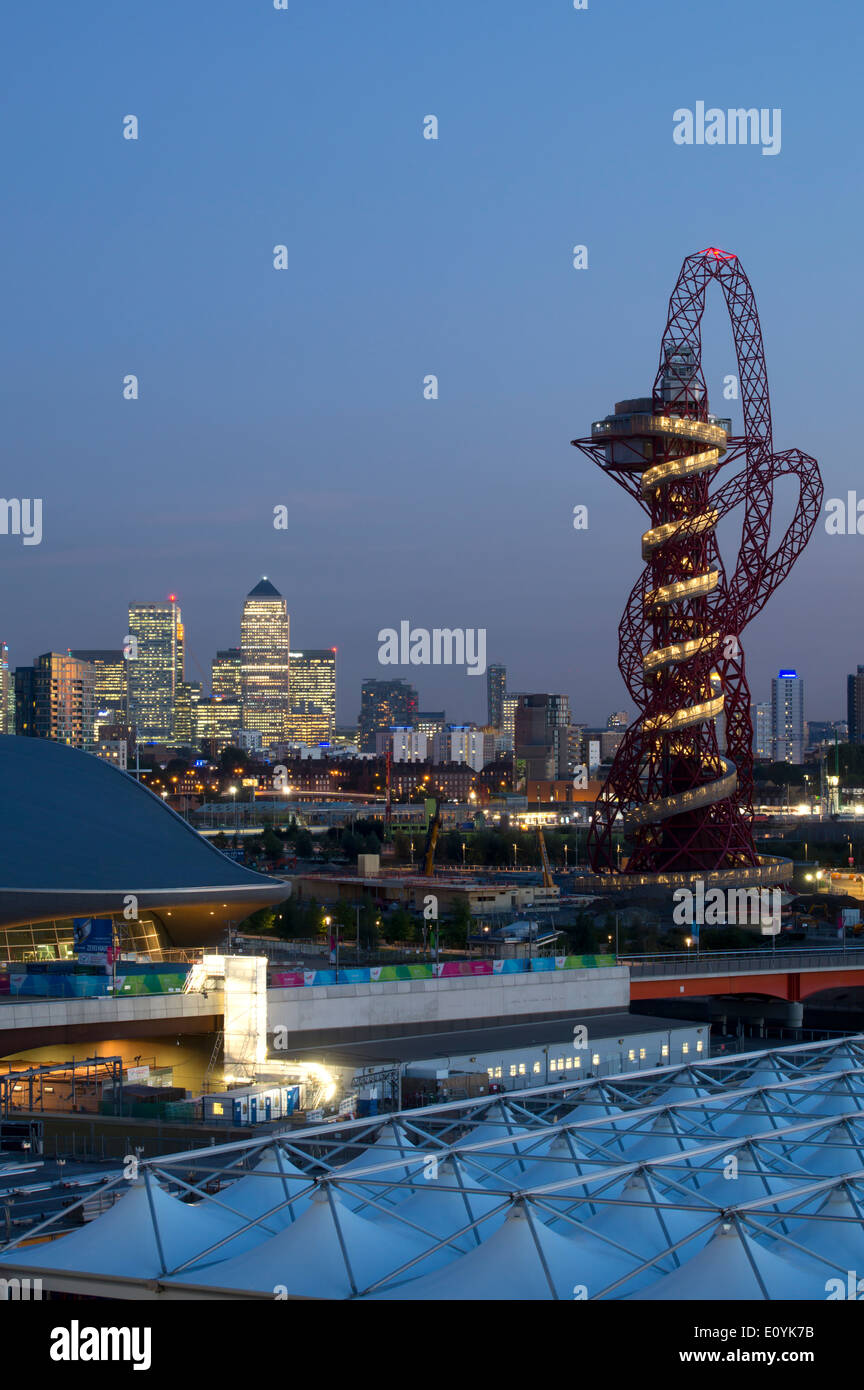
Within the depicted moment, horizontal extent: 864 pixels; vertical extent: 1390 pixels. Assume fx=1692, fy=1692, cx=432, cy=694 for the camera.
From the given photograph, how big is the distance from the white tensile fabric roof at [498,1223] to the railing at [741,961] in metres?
33.4

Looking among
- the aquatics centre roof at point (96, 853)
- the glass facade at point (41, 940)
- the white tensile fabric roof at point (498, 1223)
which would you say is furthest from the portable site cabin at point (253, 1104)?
the glass facade at point (41, 940)

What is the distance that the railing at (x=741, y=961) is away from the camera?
167ft

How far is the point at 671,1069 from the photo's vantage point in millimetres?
21406

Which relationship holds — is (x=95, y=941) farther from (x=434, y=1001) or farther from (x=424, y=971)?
(x=434, y=1001)

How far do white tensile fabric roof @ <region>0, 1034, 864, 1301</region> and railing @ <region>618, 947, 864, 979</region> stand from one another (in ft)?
110

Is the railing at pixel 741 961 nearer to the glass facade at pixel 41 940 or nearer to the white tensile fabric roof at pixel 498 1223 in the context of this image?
the glass facade at pixel 41 940

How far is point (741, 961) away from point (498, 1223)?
41.1 m

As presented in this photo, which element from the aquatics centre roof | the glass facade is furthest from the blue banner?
the glass facade

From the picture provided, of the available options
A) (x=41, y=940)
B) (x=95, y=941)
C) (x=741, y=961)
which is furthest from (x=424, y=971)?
(x=741, y=961)

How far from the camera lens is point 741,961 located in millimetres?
53875

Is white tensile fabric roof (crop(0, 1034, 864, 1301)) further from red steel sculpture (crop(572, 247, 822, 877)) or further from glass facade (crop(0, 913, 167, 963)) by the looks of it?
red steel sculpture (crop(572, 247, 822, 877))

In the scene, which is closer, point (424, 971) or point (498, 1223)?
point (498, 1223)
